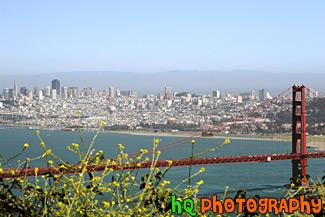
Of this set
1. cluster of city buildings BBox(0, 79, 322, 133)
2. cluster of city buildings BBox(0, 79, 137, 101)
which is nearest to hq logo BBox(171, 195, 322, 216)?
cluster of city buildings BBox(0, 79, 322, 133)

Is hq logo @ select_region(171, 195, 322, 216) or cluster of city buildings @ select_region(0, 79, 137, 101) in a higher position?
hq logo @ select_region(171, 195, 322, 216)

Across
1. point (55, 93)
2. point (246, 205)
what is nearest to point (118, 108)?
point (55, 93)

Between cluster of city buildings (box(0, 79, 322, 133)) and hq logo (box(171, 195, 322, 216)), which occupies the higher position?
hq logo (box(171, 195, 322, 216))

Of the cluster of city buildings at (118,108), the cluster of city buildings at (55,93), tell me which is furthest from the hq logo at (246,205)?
the cluster of city buildings at (55,93)

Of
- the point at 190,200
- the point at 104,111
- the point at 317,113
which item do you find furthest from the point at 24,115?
the point at 190,200

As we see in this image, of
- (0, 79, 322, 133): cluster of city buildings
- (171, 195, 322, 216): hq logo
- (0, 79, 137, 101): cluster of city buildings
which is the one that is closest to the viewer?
(171, 195, 322, 216): hq logo

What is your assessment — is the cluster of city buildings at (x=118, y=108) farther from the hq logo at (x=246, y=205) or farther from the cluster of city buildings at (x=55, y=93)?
the hq logo at (x=246, y=205)

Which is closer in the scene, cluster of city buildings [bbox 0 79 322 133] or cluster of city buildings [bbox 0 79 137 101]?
cluster of city buildings [bbox 0 79 322 133]

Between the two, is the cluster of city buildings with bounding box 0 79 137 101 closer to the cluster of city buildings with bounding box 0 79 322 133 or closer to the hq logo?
the cluster of city buildings with bounding box 0 79 322 133

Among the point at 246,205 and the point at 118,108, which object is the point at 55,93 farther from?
the point at 246,205

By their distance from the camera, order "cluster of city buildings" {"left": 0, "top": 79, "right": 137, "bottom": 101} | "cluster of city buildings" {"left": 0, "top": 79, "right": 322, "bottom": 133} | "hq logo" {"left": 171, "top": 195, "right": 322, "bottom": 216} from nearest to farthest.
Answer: "hq logo" {"left": 171, "top": 195, "right": 322, "bottom": 216} < "cluster of city buildings" {"left": 0, "top": 79, "right": 322, "bottom": 133} < "cluster of city buildings" {"left": 0, "top": 79, "right": 137, "bottom": 101}

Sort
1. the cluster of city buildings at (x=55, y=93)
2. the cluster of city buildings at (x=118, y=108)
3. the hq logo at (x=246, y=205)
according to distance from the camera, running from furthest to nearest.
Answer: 1. the cluster of city buildings at (x=55, y=93)
2. the cluster of city buildings at (x=118, y=108)
3. the hq logo at (x=246, y=205)
